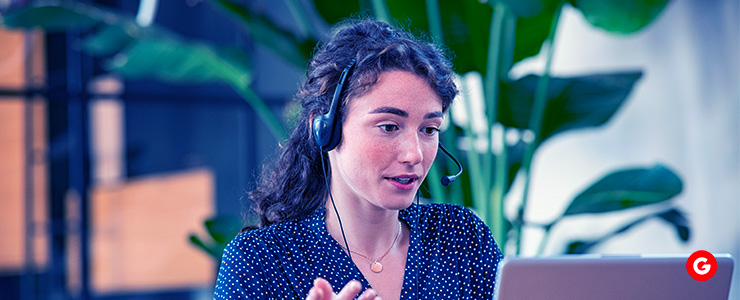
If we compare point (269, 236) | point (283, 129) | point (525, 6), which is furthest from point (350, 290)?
point (283, 129)

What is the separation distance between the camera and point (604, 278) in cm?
88

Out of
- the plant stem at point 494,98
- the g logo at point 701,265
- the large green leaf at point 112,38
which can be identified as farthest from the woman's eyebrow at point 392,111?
the large green leaf at point 112,38

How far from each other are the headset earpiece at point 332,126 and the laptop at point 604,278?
41cm

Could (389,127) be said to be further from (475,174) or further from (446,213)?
(475,174)

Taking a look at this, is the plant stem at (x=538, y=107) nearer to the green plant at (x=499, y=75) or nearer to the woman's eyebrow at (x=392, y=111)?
the green plant at (x=499, y=75)

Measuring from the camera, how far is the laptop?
0.86 metres

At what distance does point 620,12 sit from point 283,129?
1217 millimetres

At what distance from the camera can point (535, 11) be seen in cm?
197

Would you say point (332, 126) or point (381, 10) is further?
point (381, 10)

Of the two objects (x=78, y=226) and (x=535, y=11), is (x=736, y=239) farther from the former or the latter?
(x=78, y=226)

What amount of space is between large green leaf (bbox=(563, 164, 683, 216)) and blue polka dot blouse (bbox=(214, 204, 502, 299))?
954 mm

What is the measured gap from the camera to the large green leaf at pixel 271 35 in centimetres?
224

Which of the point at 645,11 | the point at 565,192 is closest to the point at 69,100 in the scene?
the point at 565,192

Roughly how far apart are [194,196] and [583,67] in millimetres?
2353
